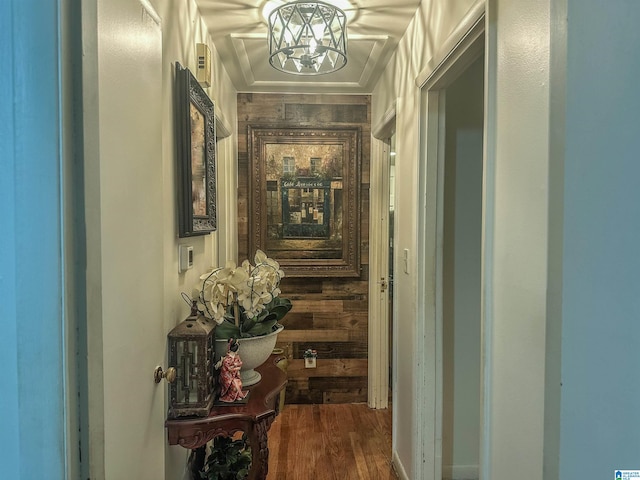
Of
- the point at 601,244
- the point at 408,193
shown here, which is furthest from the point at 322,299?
the point at 601,244

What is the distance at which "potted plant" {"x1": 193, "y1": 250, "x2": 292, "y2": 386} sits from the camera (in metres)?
1.59

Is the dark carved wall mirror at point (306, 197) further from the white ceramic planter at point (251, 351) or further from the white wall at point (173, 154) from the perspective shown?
the white ceramic planter at point (251, 351)

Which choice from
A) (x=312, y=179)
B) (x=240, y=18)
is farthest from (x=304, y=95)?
(x=240, y=18)

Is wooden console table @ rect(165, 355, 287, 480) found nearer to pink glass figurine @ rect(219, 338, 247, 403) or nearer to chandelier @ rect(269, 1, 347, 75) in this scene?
pink glass figurine @ rect(219, 338, 247, 403)

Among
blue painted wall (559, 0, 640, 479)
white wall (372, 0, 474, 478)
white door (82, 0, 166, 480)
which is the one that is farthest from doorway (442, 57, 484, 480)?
white door (82, 0, 166, 480)

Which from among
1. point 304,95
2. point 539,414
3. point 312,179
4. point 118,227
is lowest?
point 539,414

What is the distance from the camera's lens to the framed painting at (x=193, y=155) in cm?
158

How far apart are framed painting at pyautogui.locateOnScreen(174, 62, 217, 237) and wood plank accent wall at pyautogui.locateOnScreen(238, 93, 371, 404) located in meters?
1.07

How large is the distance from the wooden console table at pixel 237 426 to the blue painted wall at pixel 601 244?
3.47 feet

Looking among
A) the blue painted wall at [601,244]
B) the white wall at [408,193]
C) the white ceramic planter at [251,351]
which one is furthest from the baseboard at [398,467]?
the blue painted wall at [601,244]

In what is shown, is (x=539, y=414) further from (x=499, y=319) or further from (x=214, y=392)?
(x=214, y=392)

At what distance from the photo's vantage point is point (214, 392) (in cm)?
157

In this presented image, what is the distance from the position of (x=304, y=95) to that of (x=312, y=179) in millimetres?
666

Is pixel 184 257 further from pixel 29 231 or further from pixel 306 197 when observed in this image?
pixel 306 197
